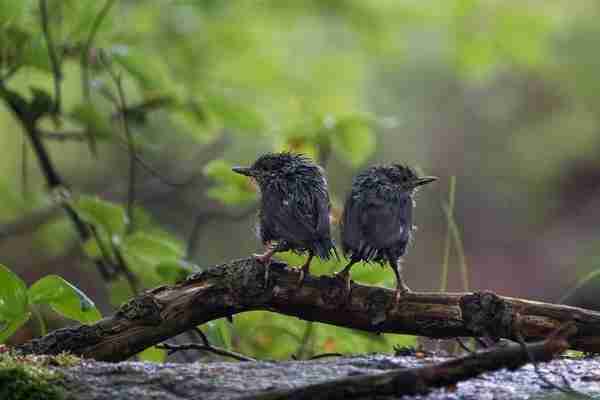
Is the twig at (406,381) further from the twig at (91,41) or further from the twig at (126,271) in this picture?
the twig at (91,41)

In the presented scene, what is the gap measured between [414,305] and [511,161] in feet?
35.8

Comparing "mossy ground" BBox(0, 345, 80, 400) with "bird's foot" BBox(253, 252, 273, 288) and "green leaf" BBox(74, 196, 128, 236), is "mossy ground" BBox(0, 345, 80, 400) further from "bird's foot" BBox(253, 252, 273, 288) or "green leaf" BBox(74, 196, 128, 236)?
"green leaf" BBox(74, 196, 128, 236)

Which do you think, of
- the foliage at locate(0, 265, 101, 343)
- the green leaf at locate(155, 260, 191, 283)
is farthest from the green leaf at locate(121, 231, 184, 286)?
the foliage at locate(0, 265, 101, 343)

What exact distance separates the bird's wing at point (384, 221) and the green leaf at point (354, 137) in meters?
1.13

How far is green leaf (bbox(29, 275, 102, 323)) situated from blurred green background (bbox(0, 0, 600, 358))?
586 millimetres

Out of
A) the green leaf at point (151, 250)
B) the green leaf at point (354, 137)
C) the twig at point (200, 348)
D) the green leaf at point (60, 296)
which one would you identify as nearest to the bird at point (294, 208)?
the twig at point (200, 348)

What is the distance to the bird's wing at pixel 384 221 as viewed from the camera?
3.22 metres

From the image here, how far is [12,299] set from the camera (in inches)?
107

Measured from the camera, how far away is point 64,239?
6527 millimetres

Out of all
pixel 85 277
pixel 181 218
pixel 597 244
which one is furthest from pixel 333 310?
pixel 597 244

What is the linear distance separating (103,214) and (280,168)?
906 millimetres

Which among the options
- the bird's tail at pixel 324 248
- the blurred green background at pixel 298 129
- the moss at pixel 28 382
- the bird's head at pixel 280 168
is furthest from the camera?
the blurred green background at pixel 298 129

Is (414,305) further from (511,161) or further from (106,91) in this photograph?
(511,161)

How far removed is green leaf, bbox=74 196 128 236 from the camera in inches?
157
